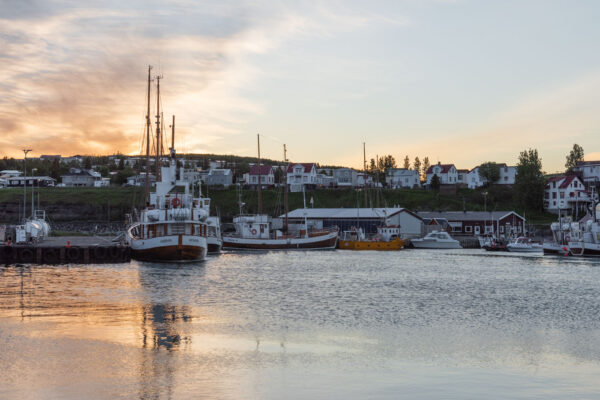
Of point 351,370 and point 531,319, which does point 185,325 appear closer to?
point 351,370

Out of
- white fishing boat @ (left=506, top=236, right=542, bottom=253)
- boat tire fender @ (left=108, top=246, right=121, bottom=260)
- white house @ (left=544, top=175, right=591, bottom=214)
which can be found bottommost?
white fishing boat @ (left=506, top=236, right=542, bottom=253)

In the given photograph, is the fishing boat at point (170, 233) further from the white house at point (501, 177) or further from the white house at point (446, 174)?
the white house at point (501, 177)

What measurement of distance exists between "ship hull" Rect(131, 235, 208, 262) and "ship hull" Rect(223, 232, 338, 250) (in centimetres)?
2548

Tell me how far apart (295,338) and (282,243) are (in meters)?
68.3

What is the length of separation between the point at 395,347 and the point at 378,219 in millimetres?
88047

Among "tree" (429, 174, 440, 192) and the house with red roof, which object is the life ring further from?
"tree" (429, 174, 440, 192)

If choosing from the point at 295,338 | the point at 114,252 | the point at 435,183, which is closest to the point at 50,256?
the point at 114,252

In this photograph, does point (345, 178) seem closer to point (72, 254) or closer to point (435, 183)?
point (435, 183)

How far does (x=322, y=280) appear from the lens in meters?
51.8

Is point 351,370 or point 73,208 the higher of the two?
point 73,208

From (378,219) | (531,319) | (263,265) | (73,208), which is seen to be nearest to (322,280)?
(263,265)

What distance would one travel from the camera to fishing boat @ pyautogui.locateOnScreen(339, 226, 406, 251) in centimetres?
10074

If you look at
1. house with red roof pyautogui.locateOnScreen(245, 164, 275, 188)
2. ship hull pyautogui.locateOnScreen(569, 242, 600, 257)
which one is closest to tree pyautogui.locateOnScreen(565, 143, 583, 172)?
house with red roof pyautogui.locateOnScreen(245, 164, 275, 188)

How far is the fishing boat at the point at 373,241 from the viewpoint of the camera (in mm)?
100738
